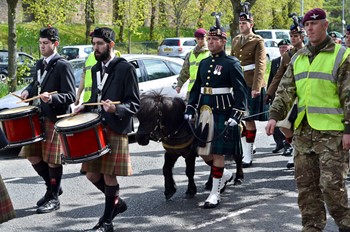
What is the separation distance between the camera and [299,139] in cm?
518

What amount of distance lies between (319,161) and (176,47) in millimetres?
29850

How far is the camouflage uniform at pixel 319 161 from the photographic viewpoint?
4.92 meters

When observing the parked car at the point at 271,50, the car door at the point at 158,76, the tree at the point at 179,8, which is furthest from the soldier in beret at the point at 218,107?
the tree at the point at 179,8

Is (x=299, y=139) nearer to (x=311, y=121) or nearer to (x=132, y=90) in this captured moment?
(x=311, y=121)

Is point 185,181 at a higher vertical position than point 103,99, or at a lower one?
lower

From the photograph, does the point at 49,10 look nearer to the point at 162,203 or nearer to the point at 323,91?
the point at 162,203

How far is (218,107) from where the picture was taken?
687cm

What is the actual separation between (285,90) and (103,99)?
1.77m

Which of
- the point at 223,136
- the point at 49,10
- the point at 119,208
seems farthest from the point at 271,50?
the point at 119,208

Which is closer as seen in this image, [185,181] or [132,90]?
[132,90]

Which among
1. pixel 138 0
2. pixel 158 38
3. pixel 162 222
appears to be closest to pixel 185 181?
pixel 162 222

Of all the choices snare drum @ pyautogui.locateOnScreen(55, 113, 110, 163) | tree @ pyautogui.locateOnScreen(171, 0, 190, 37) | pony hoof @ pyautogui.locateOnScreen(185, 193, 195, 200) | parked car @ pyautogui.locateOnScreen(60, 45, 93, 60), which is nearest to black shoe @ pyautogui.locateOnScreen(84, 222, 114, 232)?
snare drum @ pyautogui.locateOnScreen(55, 113, 110, 163)

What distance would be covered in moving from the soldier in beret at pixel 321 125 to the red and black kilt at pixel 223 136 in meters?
1.66

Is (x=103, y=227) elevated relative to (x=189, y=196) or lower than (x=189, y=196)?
elevated
